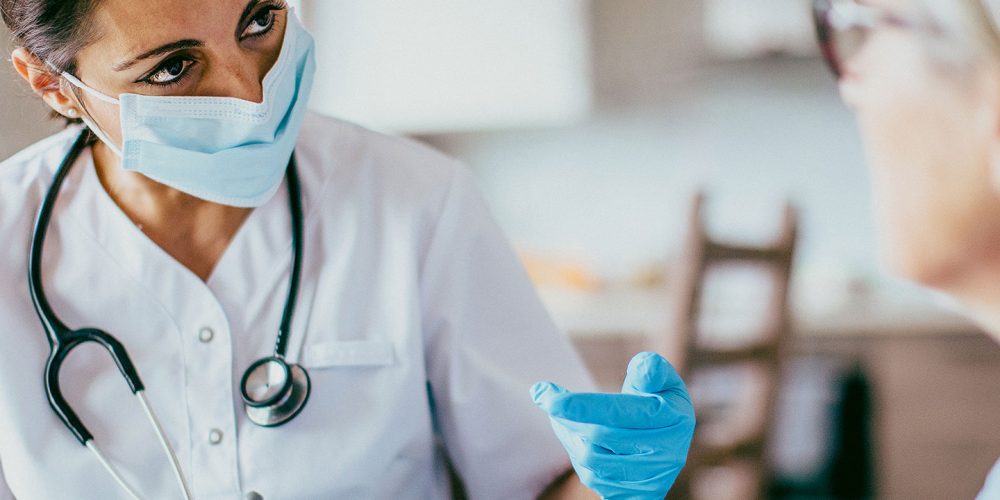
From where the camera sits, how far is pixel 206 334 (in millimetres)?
955

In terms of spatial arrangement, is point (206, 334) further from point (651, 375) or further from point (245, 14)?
point (651, 375)

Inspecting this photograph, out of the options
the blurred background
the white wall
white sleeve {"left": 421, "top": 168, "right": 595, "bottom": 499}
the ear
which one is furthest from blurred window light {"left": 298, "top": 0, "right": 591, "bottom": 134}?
the ear

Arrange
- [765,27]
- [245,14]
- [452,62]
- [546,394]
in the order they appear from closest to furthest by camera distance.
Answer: [546,394] → [245,14] → [765,27] → [452,62]

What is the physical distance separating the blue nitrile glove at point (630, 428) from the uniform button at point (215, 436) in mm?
327

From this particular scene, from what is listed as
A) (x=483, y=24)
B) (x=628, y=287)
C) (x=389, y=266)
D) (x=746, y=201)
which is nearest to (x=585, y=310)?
(x=628, y=287)

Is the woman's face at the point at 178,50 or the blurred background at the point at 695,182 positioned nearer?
the woman's face at the point at 178,50

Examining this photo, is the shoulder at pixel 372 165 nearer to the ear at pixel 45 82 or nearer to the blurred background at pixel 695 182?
the ear at pixel 45 82

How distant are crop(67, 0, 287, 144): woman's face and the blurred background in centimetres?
164

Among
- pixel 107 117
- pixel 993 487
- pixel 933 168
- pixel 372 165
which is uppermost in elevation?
pixel 107 117

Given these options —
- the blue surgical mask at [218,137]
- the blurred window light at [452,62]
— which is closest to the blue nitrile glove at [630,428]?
the blue surgical mask at [218,137]

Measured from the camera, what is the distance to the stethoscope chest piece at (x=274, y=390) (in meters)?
0.92

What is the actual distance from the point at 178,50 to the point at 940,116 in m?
0.81

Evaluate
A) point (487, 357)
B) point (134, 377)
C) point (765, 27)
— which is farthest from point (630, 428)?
point (765, 27)

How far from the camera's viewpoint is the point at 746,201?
294 cm
